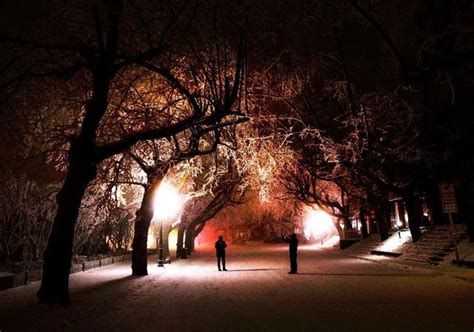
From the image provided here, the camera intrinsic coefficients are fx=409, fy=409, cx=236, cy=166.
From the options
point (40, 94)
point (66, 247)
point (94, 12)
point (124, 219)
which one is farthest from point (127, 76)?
point (124, 219)

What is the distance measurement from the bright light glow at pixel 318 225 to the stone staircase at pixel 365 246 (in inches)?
607

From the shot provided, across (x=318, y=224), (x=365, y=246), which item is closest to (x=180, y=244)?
(x=365, y=246)

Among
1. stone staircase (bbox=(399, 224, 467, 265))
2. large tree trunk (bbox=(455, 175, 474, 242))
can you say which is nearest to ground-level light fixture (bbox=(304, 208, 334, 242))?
stone staircase (bbox=(399, 224, 467, 265))

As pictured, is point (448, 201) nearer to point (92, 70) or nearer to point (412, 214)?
point (412, 214)

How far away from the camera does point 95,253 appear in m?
32.8

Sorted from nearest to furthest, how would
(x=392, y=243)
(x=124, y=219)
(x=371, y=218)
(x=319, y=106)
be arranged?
(x=319, y=106)
(x=392, y=243)
(x=124, y=219)
(x=371, y=218)

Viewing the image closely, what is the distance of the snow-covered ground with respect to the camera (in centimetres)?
786

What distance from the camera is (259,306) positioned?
10039mm

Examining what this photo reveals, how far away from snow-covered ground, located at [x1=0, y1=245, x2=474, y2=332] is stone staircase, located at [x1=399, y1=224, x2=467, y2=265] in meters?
6.20

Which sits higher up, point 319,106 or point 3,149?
point 319,106

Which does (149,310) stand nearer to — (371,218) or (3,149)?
(3,149)

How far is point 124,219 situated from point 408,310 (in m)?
31.1

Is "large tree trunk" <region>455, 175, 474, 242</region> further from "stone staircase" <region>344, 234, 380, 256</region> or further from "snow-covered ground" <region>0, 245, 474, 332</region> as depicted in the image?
"stone staircase" <region>344, 234, 380, 256</region>

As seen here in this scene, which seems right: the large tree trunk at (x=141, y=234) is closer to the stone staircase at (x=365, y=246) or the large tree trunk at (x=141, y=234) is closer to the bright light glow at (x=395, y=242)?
the bright light glow at (x=395, y=242)
